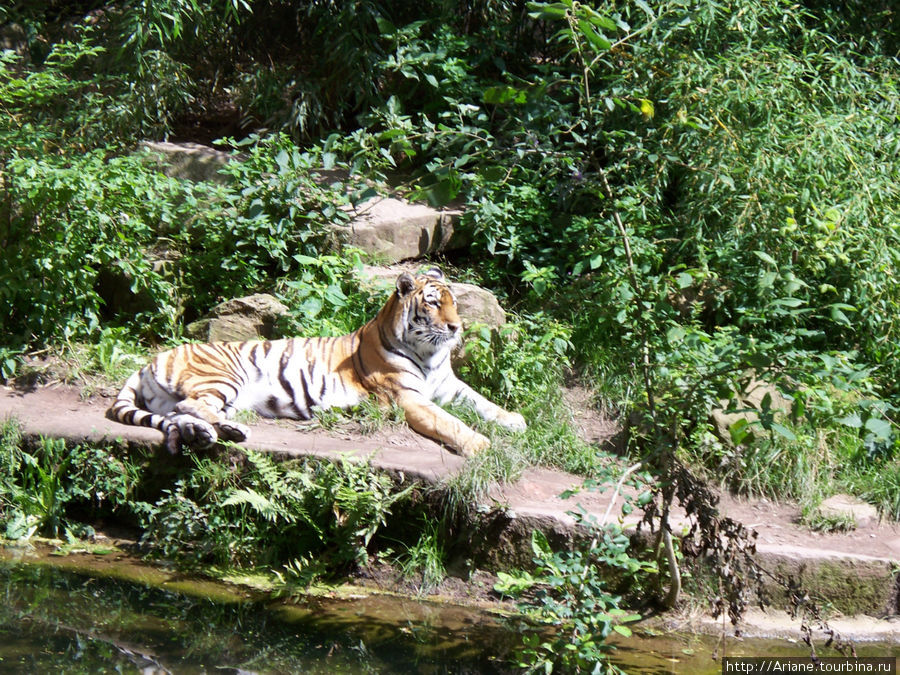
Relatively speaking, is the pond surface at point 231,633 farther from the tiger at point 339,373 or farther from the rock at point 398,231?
the rock at point 398,231

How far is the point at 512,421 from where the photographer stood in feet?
18.4

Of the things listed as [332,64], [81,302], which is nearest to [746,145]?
Answer: [332,64]

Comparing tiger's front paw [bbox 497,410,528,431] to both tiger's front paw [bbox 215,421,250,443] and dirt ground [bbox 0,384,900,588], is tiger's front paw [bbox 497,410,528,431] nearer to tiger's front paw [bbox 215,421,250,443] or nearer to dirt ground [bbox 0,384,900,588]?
dirt ground [bbox 0,384,900,588]

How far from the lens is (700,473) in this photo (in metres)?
5.24

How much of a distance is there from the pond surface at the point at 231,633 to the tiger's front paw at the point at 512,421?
4.73 ft

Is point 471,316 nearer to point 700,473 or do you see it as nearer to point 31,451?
point 700,473

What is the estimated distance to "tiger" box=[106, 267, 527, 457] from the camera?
550cm

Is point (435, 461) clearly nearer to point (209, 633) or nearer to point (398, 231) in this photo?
point (209, 633)

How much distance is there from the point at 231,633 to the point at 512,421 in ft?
7.41

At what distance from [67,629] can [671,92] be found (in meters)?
5.20

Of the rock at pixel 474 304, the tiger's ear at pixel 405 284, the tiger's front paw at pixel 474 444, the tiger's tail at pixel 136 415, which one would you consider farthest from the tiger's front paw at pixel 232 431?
the rock at pixel 474 304

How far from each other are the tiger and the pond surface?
4.08 feet

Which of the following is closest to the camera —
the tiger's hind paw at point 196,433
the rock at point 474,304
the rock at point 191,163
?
the tiger's hind paw at point 196,433

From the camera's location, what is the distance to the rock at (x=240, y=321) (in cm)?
634
